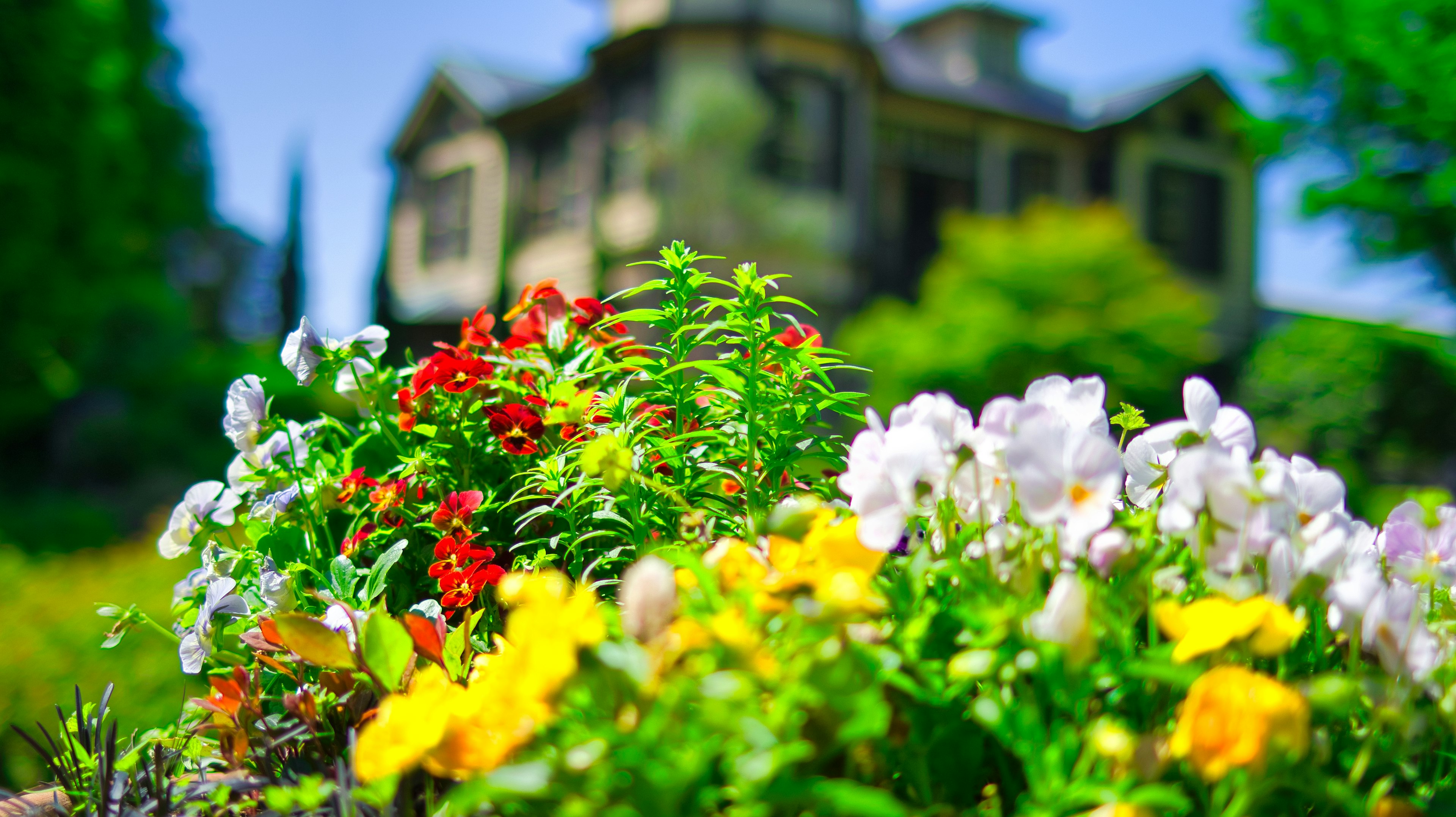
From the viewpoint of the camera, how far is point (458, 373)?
5.10ft

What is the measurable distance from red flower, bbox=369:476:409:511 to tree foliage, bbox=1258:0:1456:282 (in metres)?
11.9

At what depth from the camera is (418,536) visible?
159cm

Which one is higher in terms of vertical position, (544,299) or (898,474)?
(544,299)

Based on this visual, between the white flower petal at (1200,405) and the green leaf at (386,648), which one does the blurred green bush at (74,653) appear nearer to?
the green leaf at (386,648)

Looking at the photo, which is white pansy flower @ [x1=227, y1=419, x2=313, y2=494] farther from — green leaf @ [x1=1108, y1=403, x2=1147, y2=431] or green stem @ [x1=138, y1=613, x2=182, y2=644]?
green leaf @ [x1=1108, y1=403, x2=1147, y2=431]

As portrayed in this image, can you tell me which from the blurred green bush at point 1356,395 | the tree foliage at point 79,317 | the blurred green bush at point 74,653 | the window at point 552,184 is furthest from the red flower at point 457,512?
the window at point 552,184

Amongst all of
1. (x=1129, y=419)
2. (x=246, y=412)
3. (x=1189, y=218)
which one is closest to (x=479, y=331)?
(x=246, y=412)

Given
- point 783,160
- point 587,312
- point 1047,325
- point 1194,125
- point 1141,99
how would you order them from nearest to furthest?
point 587,312
point 1047,325
point 783,160
point 1141,99
point 1194,125

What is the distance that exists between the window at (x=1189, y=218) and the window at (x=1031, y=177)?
74.1 inches

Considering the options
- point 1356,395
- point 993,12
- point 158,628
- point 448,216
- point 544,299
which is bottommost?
point 1356,395

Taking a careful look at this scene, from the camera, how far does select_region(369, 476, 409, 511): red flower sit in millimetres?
1512

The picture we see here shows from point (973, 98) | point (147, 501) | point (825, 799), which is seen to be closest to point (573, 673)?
point (825, 799)

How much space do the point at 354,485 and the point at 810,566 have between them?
0.88 m

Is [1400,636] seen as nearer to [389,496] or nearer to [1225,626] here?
[1225,626]
